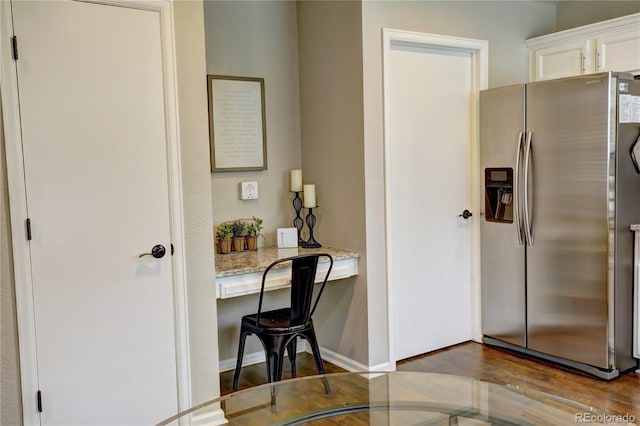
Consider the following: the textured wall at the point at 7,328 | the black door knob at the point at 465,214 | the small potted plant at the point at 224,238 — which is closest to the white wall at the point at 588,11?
the black door knob at the point at 465,214

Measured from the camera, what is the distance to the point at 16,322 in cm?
246

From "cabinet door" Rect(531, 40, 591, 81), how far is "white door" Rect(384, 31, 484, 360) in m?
0.56

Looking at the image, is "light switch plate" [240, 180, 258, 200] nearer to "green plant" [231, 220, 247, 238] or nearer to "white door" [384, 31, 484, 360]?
"green plant" [231, 220, 247, 238]

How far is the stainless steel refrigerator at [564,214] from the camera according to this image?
133 inches

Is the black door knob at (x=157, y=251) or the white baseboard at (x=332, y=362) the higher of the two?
the black door knob at (x=157, y=251)

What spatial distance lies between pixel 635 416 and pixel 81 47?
321 cm

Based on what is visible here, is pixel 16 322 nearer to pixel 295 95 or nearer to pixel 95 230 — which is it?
pixel 95 230

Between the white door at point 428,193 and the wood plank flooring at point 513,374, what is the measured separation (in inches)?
6.2

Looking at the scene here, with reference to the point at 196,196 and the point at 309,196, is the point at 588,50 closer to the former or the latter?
the point at 309,196

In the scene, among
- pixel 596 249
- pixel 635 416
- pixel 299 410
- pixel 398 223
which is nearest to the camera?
pixel 299 410

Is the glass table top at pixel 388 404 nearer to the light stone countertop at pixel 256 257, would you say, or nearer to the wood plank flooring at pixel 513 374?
the light stone countertop at pixel 256 257

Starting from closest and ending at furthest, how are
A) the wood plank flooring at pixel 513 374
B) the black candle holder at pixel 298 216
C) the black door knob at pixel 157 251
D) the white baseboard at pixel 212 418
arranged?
the white baseboard at pixel 212 418
the black door knob at pixel 157 251
the wood plank flooring at pixel 513 374
the black candle holder at pixel 298 216

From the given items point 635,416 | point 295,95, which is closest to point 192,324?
point 295,95

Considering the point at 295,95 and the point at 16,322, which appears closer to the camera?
the point at 16,322
